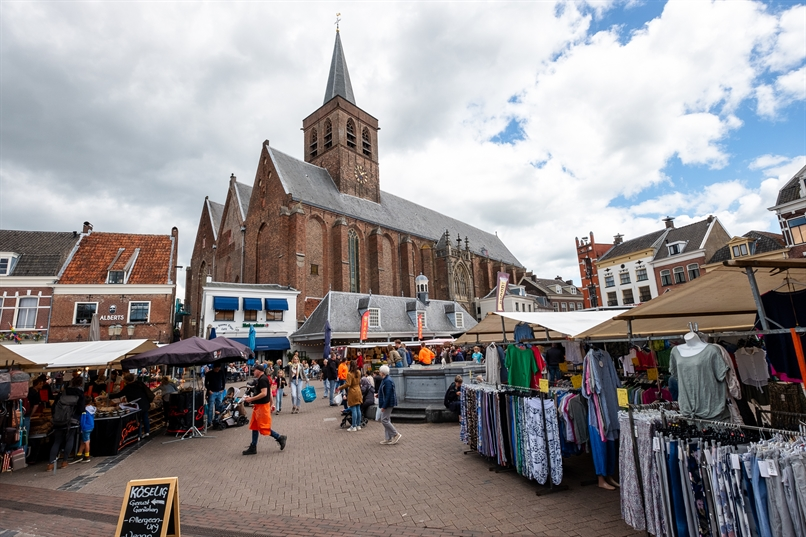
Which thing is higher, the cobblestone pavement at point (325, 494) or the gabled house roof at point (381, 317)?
the gabled house roof at point (381, 317)

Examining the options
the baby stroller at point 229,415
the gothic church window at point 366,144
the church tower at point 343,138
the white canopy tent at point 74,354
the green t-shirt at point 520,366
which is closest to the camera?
the green t-shirt at point 520,366

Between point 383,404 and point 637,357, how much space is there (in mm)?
6491

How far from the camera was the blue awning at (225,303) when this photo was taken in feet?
86.8

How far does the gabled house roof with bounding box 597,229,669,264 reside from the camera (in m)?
34.2

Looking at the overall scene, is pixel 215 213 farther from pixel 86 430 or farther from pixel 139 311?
pixel 86 430

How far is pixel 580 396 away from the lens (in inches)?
222

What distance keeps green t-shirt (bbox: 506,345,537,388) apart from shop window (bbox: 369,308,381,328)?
22171 mm

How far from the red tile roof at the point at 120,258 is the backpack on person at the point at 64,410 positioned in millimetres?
19939

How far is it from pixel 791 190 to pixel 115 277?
4049cm

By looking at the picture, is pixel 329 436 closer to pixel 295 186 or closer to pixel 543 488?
pixel 543 488

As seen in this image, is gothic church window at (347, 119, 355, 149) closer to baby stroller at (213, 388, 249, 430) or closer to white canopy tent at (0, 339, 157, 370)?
white canopy tent at (0, 339, 157, 370)

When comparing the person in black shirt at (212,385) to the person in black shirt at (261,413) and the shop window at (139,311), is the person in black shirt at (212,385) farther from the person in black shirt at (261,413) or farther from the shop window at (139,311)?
the shop window at (139,311)

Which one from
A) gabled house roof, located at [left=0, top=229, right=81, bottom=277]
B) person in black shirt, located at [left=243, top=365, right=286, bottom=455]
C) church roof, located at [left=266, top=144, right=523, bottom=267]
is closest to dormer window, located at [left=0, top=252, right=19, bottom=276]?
gabled house roof, located at [left=0, top=229, right=81, bottom=277]

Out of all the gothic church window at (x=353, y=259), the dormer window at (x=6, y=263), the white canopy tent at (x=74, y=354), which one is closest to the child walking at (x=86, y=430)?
the white canopy tent at (x=74, y=354)
